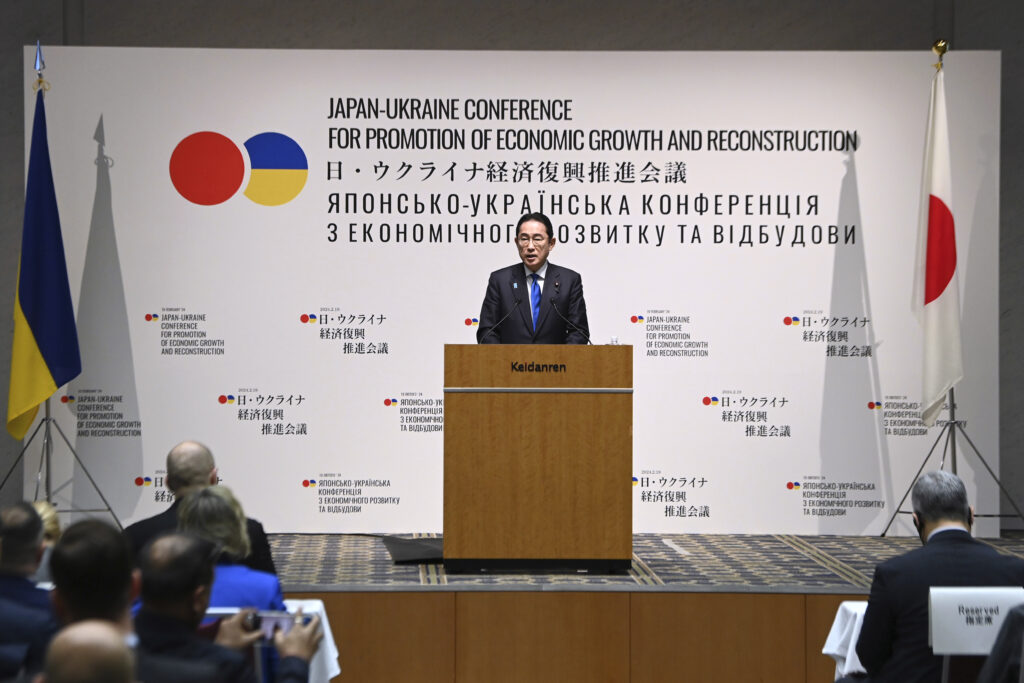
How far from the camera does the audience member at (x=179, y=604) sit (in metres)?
2.17

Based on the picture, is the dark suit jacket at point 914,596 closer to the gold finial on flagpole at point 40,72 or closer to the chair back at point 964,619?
the chair back at point 964,619

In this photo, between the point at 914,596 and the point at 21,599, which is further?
the point at 914,596

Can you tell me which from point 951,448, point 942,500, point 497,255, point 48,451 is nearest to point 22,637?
point 942,500

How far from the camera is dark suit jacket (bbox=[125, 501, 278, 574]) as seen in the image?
357cm

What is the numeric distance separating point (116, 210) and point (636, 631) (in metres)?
4.17

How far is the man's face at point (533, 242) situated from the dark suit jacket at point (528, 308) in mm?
97

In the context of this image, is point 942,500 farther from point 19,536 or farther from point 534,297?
point 534,297

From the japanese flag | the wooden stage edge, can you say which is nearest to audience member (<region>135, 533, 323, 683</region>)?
the wooden stage edge

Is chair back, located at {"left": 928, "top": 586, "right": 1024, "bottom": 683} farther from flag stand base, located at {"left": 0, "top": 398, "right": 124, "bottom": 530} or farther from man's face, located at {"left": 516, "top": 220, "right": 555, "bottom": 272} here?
flag stand base, located at {"left": 0, "top": 398, "right": 124, "bottom": 530}

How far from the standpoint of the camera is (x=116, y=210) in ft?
22.5

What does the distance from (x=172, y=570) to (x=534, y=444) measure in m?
2.66

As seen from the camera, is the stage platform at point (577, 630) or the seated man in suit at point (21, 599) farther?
the stage platform at point (577, 630)

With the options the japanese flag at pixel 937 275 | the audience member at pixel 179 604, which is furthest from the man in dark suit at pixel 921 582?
the japanese flag at pixel 937 275

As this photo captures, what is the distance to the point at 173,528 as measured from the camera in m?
3.55
